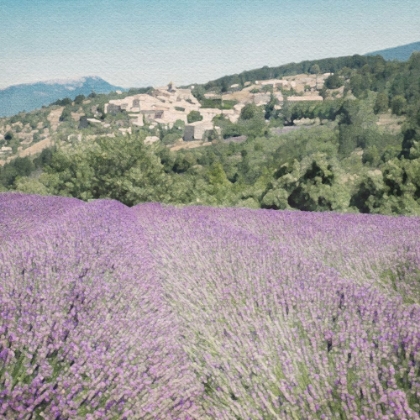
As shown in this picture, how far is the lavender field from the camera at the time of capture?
201 cm

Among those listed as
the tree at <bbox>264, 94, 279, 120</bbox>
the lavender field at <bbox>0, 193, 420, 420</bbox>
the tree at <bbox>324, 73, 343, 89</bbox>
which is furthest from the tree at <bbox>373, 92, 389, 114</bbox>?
the lavender field at <bbox>0, 193, 420, 420</bbox>

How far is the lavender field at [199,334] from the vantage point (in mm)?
2006

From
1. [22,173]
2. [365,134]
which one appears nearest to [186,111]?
[22,173]

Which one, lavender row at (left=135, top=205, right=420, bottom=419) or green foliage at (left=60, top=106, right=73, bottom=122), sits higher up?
lavender row at (left=135, top=205, right=420, bottom=419)

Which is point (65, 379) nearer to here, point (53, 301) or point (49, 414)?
point (49, 414)

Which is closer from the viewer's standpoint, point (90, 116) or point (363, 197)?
point (363, 197)

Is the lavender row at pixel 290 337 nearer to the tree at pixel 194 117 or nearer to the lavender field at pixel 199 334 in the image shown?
the lavender field at pixel 199 334

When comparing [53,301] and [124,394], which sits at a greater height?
[53,301]

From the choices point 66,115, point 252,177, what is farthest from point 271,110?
point 252,177

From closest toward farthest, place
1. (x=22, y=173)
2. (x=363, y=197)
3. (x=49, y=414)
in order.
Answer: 1. (x=49, y=414)
2. (x=363, y=197)
3. (x=22, y=173)

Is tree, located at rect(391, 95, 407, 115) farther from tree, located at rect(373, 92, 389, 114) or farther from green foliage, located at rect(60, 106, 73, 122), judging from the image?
green foliage, located at rect(60, 106, 73, 122)

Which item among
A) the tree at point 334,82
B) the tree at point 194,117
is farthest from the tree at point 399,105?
the tree at point 194,117

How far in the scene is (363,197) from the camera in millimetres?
16250

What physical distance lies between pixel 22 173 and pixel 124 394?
→ 64534mm
